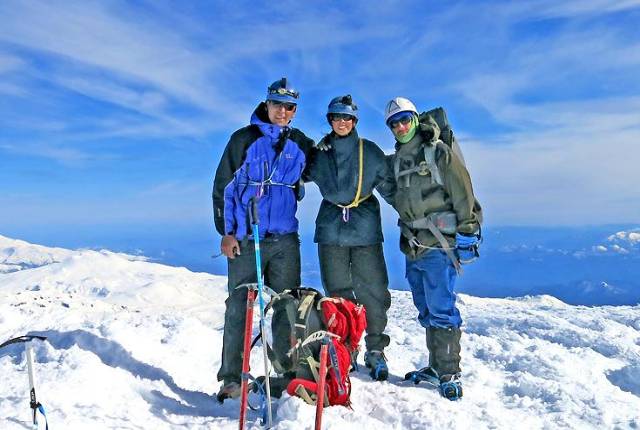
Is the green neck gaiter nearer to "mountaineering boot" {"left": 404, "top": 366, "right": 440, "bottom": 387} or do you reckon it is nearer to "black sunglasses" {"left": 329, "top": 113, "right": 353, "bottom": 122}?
"black sunglasses" {"left": 329, "top": 113, "right": 353, "bottom": 122}

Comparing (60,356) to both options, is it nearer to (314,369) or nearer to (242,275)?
(242,275)

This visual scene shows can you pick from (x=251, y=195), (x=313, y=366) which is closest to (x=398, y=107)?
(x=251, y=195)

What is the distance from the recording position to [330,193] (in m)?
7.07

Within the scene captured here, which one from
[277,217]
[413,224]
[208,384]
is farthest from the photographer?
[208,384]

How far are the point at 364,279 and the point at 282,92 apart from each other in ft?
9.19

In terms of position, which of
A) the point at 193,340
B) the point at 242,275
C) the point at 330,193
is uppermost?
the point at 330,193

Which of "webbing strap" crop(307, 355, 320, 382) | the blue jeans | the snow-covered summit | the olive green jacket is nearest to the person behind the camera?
the snow-covered summit

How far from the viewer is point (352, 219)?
280 inches

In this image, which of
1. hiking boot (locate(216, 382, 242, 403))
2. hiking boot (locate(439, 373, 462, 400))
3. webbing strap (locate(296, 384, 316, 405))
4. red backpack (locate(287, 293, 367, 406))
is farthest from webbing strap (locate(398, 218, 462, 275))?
hiking boot (locate(216, 382, 242, 403))

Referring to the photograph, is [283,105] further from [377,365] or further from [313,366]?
[377,365]

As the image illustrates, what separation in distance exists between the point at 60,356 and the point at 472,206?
568 centimetres

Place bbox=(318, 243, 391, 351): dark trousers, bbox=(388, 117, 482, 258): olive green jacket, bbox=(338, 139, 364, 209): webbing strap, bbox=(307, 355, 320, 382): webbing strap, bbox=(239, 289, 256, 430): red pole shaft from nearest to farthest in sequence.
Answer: bbox=(239, 289, 256, 430): red pole shaft < bbox=(307, 355, 320, 382): webbing strap < bbox=(388, 117, 482, 258): olive green jacket < bbox=(338, 139, 364, 209): webbing strap < bbox=(318, 243, 391, 351): dark trousers

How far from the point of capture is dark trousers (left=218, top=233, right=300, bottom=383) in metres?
6.38

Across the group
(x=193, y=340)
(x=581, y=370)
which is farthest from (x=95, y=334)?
(x=581, y=370)
